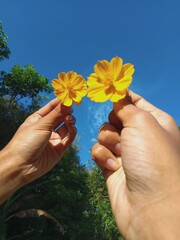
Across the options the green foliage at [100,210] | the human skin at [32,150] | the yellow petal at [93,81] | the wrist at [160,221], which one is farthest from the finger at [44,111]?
the green foliage at [100,210]

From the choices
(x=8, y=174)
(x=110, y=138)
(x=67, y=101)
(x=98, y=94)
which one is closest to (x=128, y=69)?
(x=98, y=94)

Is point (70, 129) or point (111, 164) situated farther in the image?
point (70, 129)

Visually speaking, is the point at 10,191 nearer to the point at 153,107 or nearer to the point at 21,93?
the point at 153,107

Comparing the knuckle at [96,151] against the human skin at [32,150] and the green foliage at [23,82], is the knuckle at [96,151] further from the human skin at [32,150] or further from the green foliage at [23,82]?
the green foliage at [23,82]

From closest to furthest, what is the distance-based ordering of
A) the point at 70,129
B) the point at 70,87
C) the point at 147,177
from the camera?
the point at 147,177 → the point at 70,87 → the point at 70,129

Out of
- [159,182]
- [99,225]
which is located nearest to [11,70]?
[99,225]

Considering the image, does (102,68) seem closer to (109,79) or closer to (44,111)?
(109,79)
